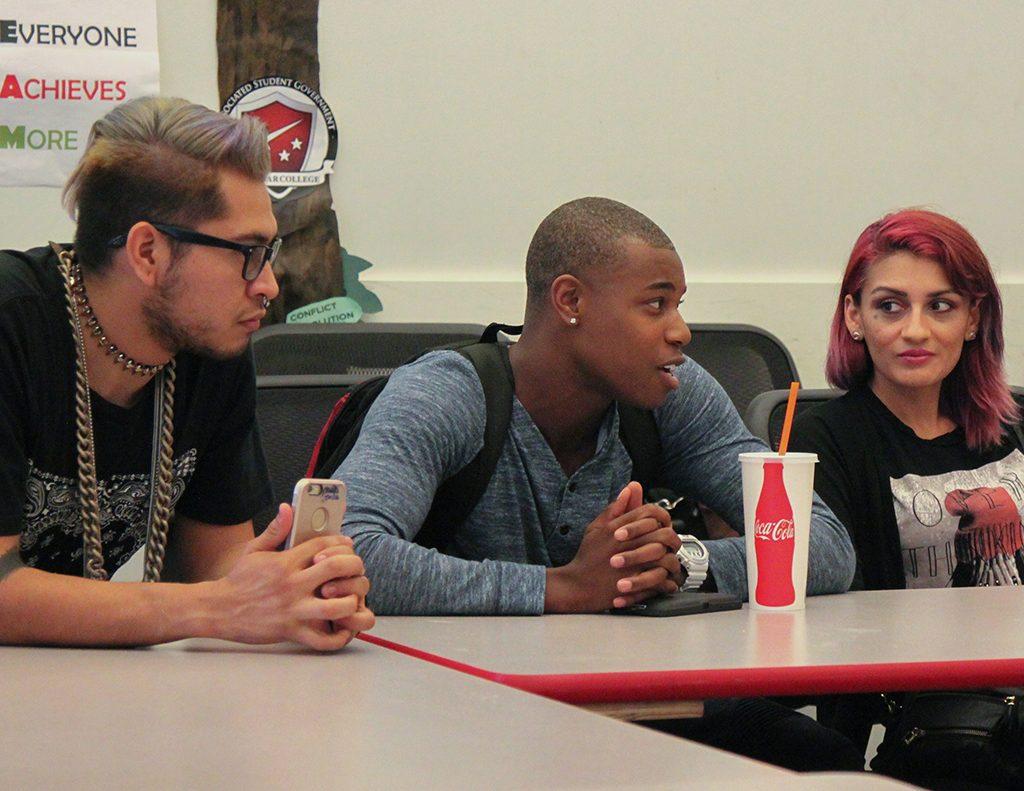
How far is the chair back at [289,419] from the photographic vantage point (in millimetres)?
2113

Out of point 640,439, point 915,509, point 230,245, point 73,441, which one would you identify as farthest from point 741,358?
point 73,441

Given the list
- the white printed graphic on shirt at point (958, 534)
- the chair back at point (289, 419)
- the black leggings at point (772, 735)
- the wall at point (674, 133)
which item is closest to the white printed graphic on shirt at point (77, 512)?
the chair back at point (289, 419)

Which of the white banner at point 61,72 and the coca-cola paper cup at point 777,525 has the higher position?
the white banner at point 61,72

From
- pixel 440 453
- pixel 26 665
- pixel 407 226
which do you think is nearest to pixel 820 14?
pixel 407 226

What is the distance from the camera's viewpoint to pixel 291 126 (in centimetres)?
297

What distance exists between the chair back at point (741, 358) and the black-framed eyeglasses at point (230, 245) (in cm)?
131

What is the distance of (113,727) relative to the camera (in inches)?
35.4

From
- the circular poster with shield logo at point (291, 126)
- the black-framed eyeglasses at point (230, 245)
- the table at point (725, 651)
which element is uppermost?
the circular poster with shield logo at point (291, 126)

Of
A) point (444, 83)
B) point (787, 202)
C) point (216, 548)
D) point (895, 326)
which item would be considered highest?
point (444, 83)

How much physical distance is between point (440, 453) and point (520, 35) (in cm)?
169

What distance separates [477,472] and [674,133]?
171 centimetres

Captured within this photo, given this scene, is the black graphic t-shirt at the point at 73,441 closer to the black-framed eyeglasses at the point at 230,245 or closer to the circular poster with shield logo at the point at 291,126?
the black-framed eyeglasses at the point at 230,245

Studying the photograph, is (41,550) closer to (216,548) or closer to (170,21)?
(216,548)

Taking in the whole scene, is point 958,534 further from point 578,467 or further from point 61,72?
point 61,72
